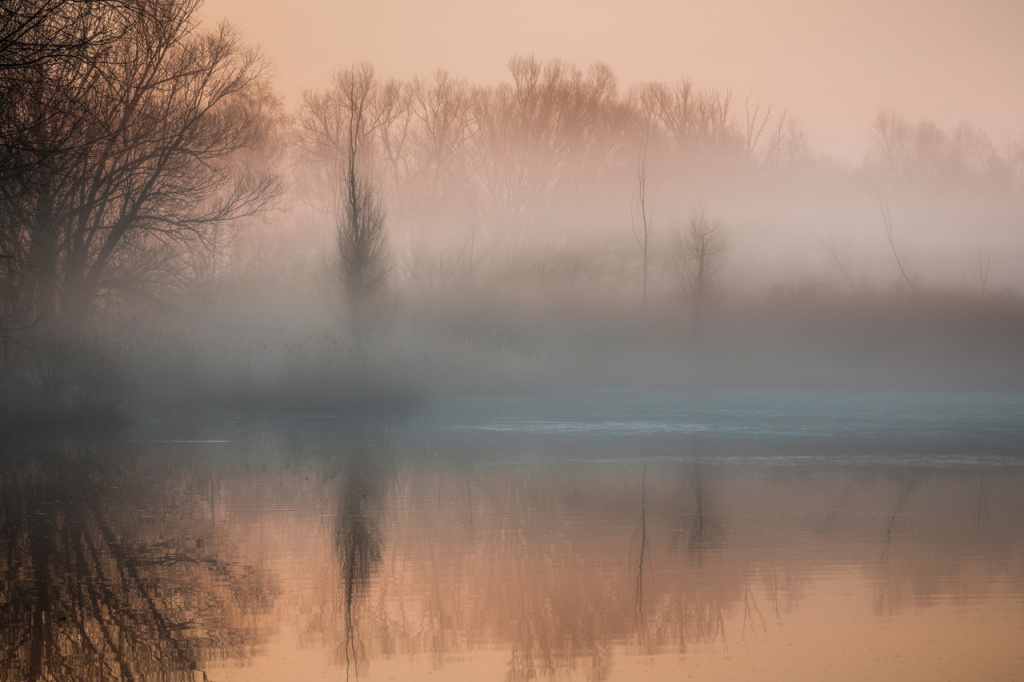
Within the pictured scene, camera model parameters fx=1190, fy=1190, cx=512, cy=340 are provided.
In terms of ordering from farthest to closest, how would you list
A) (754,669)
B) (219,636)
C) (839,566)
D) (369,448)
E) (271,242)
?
(271,242) → (369,448) → (839,566) → (219,636) → (754,669)

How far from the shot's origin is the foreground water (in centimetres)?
592

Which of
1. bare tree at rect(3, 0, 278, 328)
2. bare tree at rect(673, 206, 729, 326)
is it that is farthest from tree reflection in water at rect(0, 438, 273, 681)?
bare tree at rect(673, 206, 729, 326)

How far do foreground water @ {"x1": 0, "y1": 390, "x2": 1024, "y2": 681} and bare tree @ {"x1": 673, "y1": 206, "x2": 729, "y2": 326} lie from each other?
28.3 m

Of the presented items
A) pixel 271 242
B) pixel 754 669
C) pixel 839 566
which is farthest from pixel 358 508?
pixel 271 242

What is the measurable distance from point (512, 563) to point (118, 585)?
8.59 ft

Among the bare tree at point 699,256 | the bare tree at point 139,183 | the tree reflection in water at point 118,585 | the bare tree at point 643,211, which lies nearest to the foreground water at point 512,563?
the tree reflection in water at point 118,585

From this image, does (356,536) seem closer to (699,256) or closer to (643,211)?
(699,256)

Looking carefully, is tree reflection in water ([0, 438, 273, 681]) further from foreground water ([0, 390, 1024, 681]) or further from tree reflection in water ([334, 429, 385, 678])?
tree reflection in water ([334, 429, 385, 678])

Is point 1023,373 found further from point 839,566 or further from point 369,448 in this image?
point 839,566

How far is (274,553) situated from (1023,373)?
36.9m

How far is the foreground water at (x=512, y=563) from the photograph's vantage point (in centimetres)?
592

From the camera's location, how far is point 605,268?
1967 inches

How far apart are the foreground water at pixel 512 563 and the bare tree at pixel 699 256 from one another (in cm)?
2827

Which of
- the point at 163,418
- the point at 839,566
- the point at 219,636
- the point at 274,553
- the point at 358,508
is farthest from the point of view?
the point at 163,418
